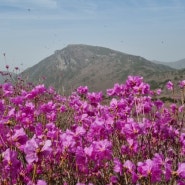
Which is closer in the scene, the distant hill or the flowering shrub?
the flowering shrub

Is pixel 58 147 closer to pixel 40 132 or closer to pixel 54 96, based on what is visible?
pixel 40 132

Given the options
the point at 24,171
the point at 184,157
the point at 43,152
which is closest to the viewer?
the point at 43,152

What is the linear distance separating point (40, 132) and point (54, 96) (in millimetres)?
6459

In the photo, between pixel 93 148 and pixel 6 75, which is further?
pixel 6 75

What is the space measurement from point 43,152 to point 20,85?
8.85 meters

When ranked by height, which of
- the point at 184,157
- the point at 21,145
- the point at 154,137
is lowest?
the point at 184,157

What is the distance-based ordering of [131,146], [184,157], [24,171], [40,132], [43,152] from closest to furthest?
1. [43,152]
2. [24,171]
3. [131,146]
4. [40,132]
5. [184,157]

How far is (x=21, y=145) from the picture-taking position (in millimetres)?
3230

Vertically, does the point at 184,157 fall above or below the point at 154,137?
below

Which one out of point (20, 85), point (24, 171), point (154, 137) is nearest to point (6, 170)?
point (24, 171)

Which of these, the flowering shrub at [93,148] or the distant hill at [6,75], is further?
the distant hill at [6,75]

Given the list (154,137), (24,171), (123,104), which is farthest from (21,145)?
(154,137)

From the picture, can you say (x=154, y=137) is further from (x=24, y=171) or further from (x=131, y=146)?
(x=24, y=171)

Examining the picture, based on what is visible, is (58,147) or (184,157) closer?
(58,147)
